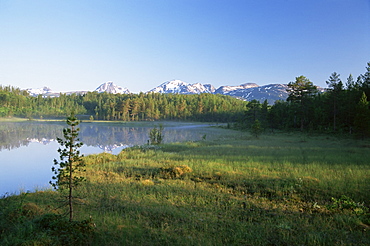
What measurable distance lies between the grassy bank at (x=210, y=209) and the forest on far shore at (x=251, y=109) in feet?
10.9

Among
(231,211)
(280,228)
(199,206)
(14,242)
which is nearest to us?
(14,242)

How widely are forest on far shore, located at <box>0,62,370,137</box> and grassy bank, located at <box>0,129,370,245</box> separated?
10.9 ft

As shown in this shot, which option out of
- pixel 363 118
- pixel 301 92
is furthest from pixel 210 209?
pixel 301 92

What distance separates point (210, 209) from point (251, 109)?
6258cm

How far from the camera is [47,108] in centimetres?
14888

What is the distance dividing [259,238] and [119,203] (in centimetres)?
484

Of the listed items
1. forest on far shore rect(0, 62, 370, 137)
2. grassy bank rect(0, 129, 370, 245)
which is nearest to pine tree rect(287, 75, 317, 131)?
forest on far shore rect(0, 62, 370, 137)

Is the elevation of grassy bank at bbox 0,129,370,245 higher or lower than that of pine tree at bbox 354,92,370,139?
lower

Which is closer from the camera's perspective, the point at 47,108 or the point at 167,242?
the point at 167,242

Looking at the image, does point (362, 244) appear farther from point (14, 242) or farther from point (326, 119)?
point (326, 119)

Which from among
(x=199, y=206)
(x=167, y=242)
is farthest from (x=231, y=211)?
(x=167, y=242)

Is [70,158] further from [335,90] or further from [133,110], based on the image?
[133,110]

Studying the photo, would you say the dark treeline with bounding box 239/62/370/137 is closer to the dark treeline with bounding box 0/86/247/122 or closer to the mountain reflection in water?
the mountain reflection in water

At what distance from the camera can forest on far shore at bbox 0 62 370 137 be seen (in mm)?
44312
